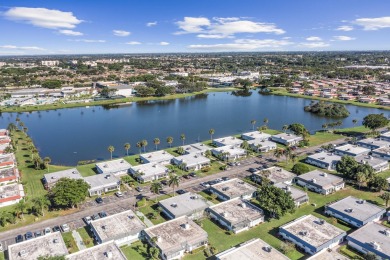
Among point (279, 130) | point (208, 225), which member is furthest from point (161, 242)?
point (279, 130)

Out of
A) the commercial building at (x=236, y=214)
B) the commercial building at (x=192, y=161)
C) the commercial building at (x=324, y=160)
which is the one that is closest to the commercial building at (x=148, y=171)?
the commercial building at (x=192, y=161)

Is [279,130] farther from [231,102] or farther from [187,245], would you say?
[187,245]

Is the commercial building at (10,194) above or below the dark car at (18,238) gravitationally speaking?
above

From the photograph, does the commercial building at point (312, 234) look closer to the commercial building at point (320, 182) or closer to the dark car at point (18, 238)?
the commercial building at point (320, 182)

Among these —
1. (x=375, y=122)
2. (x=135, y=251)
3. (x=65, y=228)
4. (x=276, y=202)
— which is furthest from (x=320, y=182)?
(x=65, y=228)

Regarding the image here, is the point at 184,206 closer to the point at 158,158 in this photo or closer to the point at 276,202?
the point at 276,202

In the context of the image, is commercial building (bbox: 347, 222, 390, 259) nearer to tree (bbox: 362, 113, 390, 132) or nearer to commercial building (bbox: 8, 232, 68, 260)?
commercial building (bbox: 8, 232, 68, 260)
